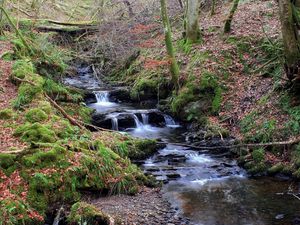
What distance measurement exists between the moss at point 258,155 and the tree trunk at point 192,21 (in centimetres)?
805

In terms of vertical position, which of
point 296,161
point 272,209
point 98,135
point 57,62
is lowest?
point 272,209

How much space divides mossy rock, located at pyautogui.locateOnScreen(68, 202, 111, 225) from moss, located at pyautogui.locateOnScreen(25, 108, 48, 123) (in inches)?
143

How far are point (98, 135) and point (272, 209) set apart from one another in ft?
16.2

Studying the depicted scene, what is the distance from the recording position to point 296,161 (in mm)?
9703

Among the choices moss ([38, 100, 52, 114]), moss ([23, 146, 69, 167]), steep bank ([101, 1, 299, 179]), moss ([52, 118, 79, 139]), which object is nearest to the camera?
moss ([23, 146, 69, 167])

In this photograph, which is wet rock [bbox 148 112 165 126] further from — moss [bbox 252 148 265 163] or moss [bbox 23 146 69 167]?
moss [bbox 23 146 69 167]

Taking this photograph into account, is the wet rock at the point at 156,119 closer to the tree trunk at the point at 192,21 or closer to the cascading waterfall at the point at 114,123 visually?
the cascading waterfall at the point at 114,123

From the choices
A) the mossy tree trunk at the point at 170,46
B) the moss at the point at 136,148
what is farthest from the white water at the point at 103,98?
the moss at the point at 136,148

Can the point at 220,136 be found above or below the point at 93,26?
below

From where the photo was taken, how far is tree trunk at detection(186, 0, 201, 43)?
682 inches

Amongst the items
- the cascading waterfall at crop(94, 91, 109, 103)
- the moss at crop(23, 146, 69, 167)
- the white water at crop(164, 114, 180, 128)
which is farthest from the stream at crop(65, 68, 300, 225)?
the cascading waterfall at crop(94, 91, 109, 103)

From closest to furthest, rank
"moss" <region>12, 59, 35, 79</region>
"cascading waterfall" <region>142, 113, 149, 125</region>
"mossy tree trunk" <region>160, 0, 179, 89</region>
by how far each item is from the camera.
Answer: "moss" <region>12, 59, 35, 79</region> < "mossy tree trunk" <region>160, 0, 179, 89</region> < "cascading waterfall" <region>142, 113, 149, 125</region>

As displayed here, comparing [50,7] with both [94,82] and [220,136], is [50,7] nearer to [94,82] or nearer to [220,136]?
[94,82]

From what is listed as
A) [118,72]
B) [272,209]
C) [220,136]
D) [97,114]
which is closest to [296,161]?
[272,209]
